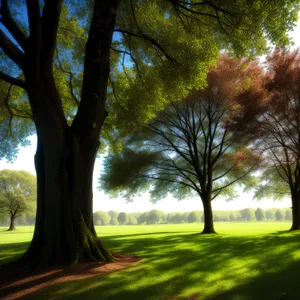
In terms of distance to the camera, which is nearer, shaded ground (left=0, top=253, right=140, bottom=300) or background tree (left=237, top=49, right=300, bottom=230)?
shaded ground (left=0, top=253, right=140, bottom=300)

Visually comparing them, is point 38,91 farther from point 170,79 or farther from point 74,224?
point 170,79

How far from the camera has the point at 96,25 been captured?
8.23 metres

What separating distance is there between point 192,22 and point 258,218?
349 feet

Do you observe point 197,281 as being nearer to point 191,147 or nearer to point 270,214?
point 191,147

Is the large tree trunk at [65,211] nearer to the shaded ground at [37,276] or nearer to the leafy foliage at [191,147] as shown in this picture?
the shaded ground at [37,276]

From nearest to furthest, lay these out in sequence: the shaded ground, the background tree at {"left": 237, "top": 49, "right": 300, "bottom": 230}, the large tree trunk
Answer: the shaded ground → the large tree trunk → the background tree at {"left": 237, "top": 49, "right": 300, "bottom": 230}

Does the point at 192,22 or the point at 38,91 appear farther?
the point at 192,22

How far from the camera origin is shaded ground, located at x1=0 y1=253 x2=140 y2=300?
5258mm

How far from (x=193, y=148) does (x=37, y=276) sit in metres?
16.7

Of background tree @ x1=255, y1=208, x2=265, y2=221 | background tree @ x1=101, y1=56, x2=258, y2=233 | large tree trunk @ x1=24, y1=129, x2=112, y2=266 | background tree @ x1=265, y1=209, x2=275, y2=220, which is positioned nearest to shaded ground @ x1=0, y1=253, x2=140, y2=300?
large tree trunk @ x1=24, y1=129, x2=112, y2=266

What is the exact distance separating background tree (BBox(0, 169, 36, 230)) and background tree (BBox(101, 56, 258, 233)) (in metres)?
25.7

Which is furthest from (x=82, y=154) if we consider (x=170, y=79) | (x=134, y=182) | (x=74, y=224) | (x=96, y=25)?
(x=134, y=182)

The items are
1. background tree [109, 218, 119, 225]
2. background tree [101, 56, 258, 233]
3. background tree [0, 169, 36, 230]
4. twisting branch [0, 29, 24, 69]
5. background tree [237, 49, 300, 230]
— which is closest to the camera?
twisting branch [0, 29, 24, 69]

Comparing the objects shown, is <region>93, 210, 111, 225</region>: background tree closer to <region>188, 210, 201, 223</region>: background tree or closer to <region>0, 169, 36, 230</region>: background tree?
<region>188, 210, 201, 223</region>: background tree
